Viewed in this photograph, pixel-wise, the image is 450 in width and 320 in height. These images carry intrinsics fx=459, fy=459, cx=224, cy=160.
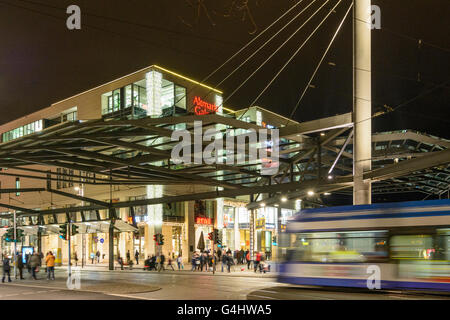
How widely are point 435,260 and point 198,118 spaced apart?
10886 millimetres

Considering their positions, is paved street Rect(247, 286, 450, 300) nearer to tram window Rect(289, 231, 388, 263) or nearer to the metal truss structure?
tram window Rect(289, 231, 388, 263)

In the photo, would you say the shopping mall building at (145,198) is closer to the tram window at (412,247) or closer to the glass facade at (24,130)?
the glass facade at (24,130)

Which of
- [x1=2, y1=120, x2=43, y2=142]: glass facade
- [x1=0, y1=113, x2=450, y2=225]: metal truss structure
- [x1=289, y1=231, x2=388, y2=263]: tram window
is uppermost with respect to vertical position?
[x1=2, y1=120, x2=43, y2=142]: glass facade

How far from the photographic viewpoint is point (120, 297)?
1655cm

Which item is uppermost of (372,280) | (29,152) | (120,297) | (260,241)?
(29,152)

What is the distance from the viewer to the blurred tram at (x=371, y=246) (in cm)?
1348

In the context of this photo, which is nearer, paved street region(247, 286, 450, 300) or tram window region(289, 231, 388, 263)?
paved street region(247, 286, 450, 300)

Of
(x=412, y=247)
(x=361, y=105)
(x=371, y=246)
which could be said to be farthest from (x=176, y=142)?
(x=412, y=247)

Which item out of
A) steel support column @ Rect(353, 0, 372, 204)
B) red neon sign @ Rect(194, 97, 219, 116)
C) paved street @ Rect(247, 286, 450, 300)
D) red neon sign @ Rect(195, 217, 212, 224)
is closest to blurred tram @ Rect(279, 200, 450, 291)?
paved street @ Rect(247, 286, 450, 300)

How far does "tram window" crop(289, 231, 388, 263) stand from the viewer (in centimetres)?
1443

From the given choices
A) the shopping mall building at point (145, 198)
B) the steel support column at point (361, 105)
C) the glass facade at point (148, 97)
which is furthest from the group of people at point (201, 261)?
the steel support column at point (361, 105)
